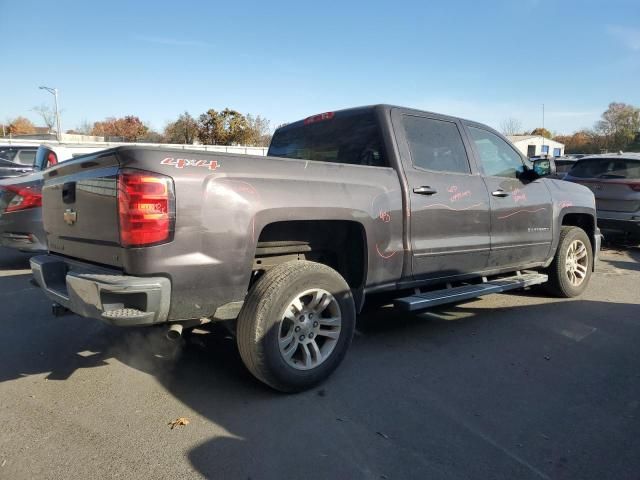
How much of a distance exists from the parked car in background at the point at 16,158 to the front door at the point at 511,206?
942cm

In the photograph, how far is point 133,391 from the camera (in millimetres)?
3367

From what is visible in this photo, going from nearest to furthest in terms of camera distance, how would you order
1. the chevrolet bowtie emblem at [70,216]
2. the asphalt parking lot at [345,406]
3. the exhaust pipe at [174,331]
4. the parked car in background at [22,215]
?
the asphalt parking lot at [345,406], the exhaust pipe at [174,331], the chevrolet bowtie emblem at [70,216], the parked car in background at [22,215]

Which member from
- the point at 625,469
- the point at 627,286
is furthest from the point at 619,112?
the point at 625,469

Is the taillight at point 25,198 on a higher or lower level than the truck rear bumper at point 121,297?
higher

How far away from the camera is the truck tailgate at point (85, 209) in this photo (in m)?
2.85

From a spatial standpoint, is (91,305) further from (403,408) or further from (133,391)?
(403,408)

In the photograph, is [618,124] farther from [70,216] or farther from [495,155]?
[70,216]

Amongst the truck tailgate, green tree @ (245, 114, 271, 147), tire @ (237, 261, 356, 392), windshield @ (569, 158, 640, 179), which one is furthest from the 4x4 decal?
green tree @ (245, 114, 271, 147)

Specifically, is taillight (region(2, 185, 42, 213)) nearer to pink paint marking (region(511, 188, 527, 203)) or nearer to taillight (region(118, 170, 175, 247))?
taillight (region(118, 170, 175, 247))

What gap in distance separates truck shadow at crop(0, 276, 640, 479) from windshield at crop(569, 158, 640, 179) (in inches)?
188

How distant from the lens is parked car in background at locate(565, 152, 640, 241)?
28.2ft

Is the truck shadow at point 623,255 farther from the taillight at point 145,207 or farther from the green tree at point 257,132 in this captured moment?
the green tree at point 257,132

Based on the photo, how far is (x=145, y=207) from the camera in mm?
2703

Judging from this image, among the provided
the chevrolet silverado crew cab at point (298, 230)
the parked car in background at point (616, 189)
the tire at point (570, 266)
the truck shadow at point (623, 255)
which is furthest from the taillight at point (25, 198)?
the parked car in background at point (616, 189)
